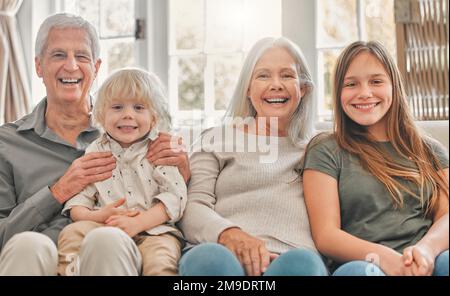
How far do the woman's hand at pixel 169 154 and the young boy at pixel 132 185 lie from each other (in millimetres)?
13

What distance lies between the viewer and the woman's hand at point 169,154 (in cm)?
130

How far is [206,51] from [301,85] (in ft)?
2.04

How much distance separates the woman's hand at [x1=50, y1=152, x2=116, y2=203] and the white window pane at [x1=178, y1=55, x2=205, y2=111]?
0.63 meters

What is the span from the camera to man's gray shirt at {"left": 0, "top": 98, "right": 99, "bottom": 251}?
4.17 feet

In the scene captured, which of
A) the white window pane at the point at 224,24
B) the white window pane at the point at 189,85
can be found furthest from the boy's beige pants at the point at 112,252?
the white window pane at the point at 224,24

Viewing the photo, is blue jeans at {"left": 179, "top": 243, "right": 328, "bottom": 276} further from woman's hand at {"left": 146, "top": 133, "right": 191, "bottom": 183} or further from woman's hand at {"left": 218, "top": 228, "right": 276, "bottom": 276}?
woman's hand at {"left": 146, "top": 133, "right": 191, "bottom": 183}

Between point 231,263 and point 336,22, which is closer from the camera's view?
point 231,263

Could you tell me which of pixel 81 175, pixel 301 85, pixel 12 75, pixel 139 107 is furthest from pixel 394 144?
pixel 12 75

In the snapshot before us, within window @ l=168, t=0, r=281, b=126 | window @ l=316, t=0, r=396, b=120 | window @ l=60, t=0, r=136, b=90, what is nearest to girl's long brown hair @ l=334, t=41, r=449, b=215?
window @ l=316, t=0, r=396, b=120

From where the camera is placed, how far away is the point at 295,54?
138 centimetres

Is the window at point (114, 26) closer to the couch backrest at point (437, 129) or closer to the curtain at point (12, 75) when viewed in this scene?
the curtain at point (12, 75)

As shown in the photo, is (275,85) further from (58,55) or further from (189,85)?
(189,85)

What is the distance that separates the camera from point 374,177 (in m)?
1.24

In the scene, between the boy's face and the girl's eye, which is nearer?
the boy's face
